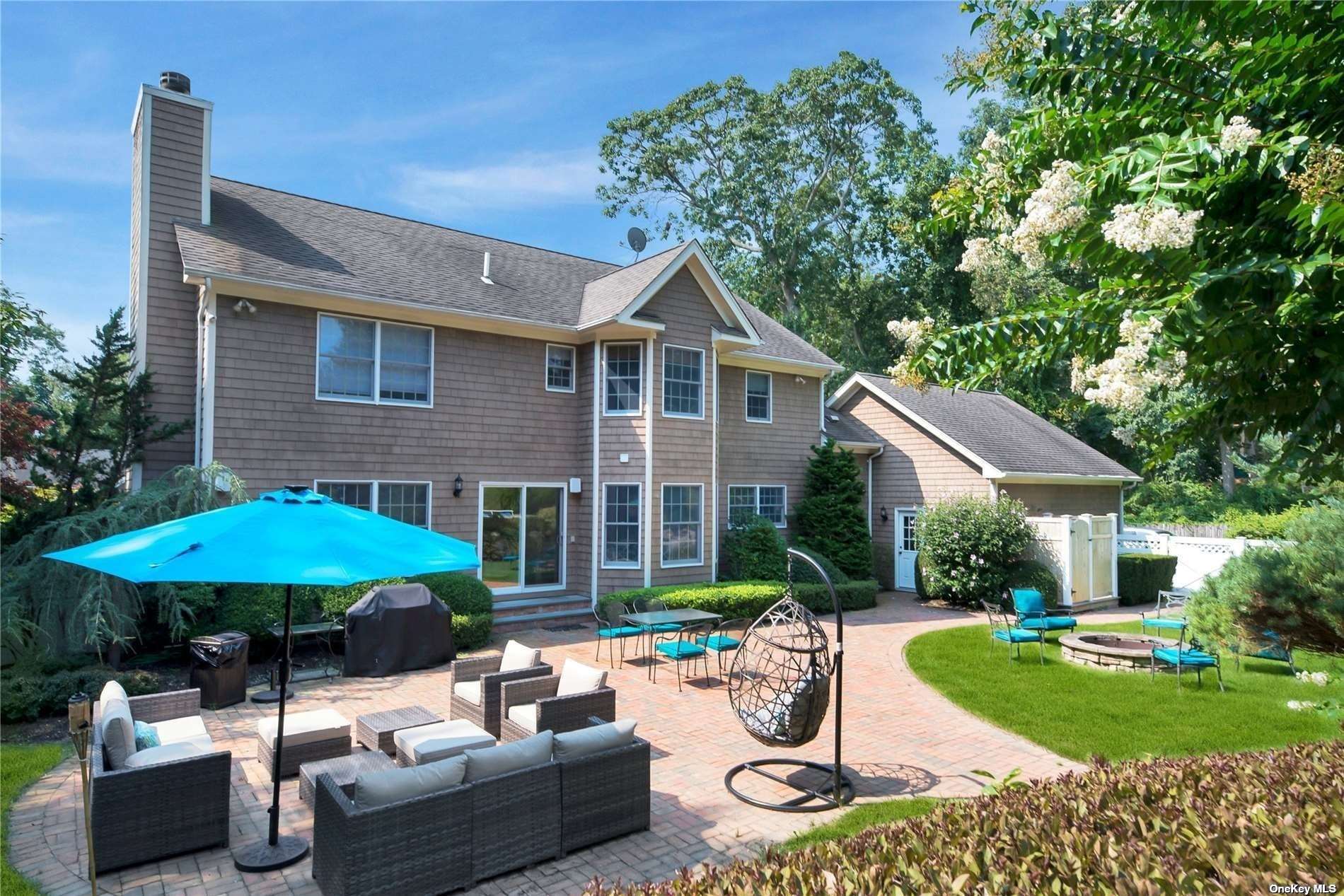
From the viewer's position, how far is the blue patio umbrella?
5078mm

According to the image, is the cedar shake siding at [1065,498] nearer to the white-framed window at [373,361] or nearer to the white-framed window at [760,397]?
Answer: the white-framed window at [760,397]

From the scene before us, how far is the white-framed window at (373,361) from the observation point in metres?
14.0

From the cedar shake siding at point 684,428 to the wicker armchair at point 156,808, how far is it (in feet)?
36.4

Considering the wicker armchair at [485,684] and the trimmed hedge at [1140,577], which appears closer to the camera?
the wicker armchair at [485,684]

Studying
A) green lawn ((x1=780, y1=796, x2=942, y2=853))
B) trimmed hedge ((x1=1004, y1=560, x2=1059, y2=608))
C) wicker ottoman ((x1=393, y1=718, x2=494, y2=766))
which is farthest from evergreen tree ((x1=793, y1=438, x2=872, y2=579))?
wicker ottoman ((x1=393, y1=718, x2=494, y2=766))

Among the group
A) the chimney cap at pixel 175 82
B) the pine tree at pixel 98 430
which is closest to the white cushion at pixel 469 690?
the pine tree at pixel 98 430

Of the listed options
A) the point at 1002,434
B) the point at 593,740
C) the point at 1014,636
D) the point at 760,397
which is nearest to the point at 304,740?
the point at 593,740

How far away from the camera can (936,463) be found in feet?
67.2

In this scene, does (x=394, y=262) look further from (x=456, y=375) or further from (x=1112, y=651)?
(x=1112, y=651)

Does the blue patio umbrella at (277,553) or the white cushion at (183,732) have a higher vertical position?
the blue patio umbrella at (277,553)

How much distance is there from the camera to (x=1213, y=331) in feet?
11.2

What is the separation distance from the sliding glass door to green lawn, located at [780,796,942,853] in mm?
10620

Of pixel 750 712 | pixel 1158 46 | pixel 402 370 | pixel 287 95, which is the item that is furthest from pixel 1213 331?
pixel 402 370

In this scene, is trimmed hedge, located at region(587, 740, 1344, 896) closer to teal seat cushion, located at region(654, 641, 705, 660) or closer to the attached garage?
teal seat cushion, located at region(654, 641, 705, 660)
